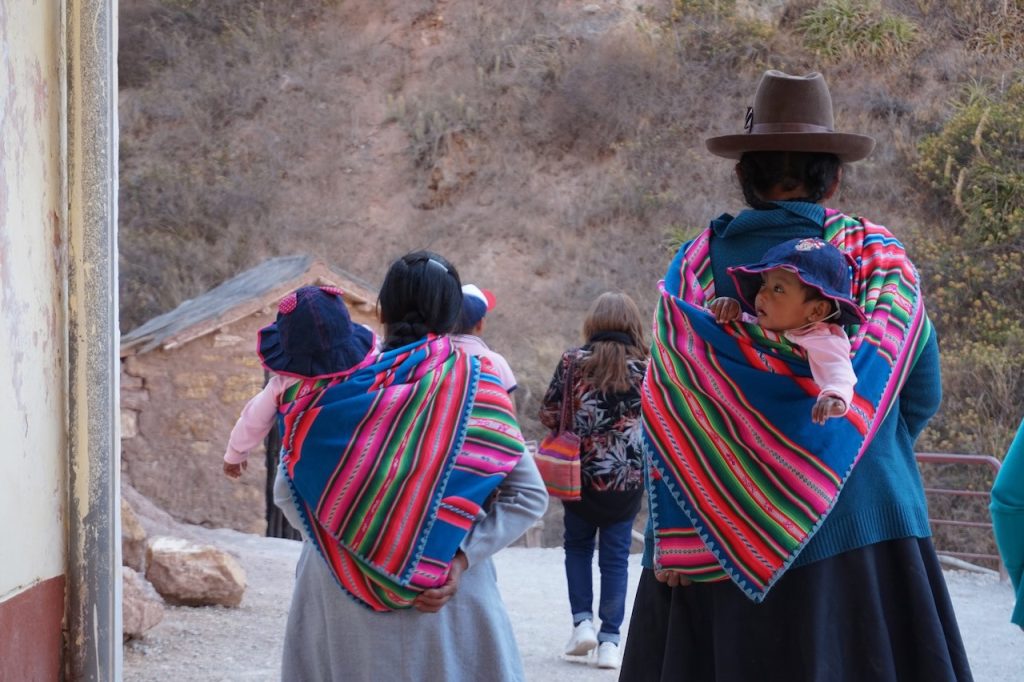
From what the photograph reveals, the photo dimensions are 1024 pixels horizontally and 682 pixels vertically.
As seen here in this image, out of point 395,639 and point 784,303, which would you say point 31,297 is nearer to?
point 395,639

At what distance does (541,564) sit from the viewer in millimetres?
11508

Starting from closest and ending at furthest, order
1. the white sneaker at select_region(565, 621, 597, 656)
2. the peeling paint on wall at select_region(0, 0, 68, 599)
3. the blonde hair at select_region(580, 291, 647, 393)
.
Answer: the peeling paint on wall at select_region(0, 0, 68, 599), the blonde hair at select_region(580, 291, 647, 393), the white sneaker at select_region(565, 621, 597, 656)

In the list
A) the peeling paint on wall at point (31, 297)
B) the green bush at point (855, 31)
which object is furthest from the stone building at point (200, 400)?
the green bush at point (855, 31)

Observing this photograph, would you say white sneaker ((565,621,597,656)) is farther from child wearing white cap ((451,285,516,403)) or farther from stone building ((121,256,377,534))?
stone building ((121,256,377,534))

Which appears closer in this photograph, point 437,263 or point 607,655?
point 437,263

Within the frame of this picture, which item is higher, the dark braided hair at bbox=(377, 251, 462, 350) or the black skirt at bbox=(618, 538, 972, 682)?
the dark braided hair at bbox=(377, 251, 462, 350)

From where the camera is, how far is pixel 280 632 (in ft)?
25.0

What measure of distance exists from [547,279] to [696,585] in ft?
62.4

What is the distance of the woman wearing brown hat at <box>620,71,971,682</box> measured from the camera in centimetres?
276

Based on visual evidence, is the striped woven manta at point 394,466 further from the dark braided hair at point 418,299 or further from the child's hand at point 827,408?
the child's hand at point 827,408

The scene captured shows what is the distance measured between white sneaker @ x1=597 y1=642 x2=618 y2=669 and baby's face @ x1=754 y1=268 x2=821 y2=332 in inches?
149

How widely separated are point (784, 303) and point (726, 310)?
0.17 m

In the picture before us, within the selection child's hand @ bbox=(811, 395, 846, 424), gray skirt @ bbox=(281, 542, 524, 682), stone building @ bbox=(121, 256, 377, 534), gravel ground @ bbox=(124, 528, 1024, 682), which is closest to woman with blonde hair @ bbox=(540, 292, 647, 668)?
gravel ground @ bbox=(124, 528, 1024, 682)

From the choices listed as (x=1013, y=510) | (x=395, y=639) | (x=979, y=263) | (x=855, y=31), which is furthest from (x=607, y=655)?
(x=855, y=31)
